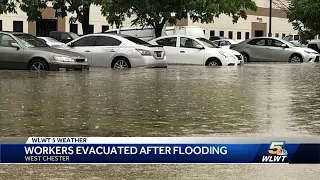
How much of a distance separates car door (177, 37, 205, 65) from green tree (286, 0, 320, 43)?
15932 mm

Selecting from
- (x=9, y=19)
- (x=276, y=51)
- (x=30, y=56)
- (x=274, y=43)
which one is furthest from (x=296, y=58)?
(x=9, y=19)

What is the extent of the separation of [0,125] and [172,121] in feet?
7.79

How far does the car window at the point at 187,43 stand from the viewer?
958 inches

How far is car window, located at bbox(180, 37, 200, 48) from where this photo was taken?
2433 centimetres

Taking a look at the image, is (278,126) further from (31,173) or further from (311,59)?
(311,59)

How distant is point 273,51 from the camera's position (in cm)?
3022

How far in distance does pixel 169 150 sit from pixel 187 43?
21001mm

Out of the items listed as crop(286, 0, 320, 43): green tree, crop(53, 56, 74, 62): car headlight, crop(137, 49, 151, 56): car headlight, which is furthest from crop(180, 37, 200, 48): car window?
crop(286, 0, 320, 43): green tree

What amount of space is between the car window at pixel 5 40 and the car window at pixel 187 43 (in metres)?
7.39

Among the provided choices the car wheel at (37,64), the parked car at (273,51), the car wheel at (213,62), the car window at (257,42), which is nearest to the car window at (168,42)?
the car wheel at (213,62)

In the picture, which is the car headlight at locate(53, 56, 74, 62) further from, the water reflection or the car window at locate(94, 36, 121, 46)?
the car window at locate(94, 36, 121, 46)

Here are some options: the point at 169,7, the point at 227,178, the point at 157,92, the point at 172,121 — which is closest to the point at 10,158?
the point at 227,178

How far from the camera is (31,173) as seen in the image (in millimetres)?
5742

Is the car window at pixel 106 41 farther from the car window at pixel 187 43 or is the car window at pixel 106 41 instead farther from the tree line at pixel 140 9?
the tree line at pixel 140 9
